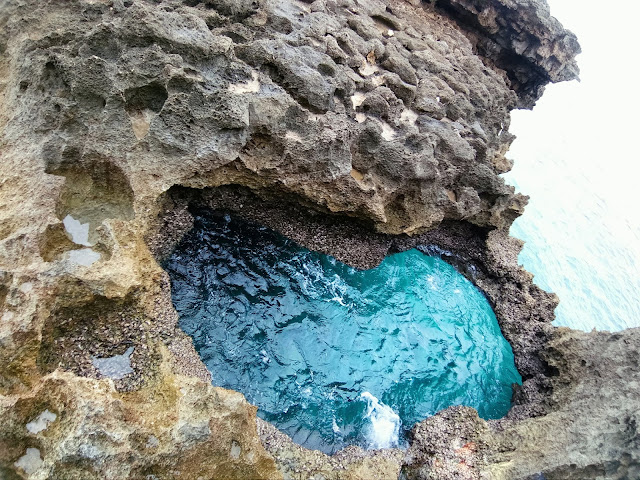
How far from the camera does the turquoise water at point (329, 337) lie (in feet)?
20.7

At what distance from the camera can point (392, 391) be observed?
708 centimetres

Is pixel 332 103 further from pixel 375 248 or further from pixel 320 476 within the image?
pixel 320 476

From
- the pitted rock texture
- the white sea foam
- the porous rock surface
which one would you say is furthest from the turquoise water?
the pitted rock texture

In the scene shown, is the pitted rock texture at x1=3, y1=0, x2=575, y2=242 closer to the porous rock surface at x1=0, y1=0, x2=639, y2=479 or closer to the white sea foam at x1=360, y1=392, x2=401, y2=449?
the porous rock surface at x1=0, y1=0, x2=639, y2=479

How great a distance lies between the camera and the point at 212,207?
23.8 feet

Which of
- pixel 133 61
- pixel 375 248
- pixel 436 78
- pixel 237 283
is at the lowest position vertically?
pixel 237 283

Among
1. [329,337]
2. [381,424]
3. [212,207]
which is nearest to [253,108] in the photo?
[212,207]

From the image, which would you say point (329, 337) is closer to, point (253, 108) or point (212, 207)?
point (212, 207)

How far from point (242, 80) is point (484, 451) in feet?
19.8

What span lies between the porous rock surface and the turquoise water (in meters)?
0.47

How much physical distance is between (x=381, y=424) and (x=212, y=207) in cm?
422

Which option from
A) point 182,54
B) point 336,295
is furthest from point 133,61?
point 336,295

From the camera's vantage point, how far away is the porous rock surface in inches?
170

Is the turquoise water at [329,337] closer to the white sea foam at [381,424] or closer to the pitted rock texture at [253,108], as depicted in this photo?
the white sea foam at [381,424]
